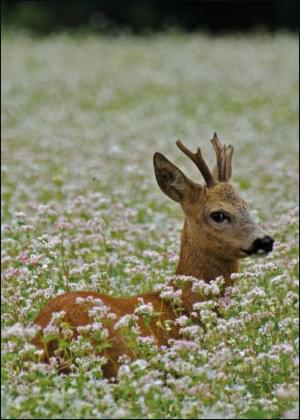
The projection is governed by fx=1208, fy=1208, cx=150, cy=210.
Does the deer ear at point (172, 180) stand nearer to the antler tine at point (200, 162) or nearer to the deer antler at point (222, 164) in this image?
the antler tine at point (200, 162)

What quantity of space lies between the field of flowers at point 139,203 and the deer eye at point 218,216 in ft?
1.46

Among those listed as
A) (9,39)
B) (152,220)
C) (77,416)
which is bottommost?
(77,416)

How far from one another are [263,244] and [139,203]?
5225 mm

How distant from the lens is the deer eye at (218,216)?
7.18 meters

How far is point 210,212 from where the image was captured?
7.24 meters

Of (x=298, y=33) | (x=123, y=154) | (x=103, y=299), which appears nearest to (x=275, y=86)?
(x=123, y=154)

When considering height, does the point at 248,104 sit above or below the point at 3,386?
above

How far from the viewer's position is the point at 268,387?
5.98 m

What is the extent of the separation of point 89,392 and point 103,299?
1166 millimetres

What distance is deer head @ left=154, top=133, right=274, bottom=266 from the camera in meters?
7.07

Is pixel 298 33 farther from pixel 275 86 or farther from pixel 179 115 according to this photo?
pixel 179 115

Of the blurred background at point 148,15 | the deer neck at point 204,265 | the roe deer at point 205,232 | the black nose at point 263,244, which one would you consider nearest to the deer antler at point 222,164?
the roe deer at point 205,232

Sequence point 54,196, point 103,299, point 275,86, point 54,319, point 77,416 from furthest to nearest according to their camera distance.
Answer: point 275,86 → point 54,196 → point 103,299 → point 54,319 → point 77,416

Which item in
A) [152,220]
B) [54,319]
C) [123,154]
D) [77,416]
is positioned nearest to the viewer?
[77,416]
